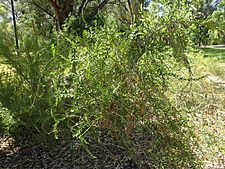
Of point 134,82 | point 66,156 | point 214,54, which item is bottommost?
point 66,156

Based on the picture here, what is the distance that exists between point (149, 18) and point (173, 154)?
3.84 feet

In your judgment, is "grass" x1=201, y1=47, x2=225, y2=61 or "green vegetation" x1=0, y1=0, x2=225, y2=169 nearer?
"green vegetation" x1=0, y1=0, x2=225, y2=169

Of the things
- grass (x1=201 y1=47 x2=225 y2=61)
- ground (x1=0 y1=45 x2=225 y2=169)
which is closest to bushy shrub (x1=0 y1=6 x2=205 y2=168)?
ground (x1=0 y1=45 x2=225 y2=169)

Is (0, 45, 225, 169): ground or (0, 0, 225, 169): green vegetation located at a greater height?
(0, 0, 225, 169): green vegetation

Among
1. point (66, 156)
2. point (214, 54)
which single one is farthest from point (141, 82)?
point (214, 54)

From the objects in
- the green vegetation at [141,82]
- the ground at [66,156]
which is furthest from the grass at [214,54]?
the ground at [66,156]

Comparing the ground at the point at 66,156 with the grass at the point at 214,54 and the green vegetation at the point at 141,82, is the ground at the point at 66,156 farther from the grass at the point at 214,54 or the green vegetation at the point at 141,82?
the grass at the point at 214,54

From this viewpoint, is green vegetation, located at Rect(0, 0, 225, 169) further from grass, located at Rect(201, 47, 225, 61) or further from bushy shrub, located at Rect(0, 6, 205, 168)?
grass, located at Rect(201, 47, 225, 61)

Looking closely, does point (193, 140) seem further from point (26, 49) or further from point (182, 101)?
point (26, 49)

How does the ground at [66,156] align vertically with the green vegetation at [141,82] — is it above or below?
below

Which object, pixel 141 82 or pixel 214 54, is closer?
pixel 141 82

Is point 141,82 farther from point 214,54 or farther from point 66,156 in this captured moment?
point 214,54

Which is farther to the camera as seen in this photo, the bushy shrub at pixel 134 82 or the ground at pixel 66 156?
the ground at pixel 66 156

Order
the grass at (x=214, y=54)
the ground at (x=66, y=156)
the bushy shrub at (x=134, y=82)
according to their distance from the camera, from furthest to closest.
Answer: the grass at (x=214, y=54)
the ground at (x=66, y=156)
the bushy shrub at (x=134, y=82)
